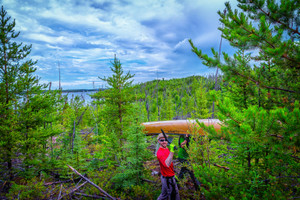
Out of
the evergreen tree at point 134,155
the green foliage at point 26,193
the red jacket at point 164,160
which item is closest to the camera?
the red jacket at point 164,160

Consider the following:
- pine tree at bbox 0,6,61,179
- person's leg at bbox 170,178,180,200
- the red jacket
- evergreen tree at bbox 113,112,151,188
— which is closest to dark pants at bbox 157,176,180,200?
person's leg at bbox 170,178,180,200

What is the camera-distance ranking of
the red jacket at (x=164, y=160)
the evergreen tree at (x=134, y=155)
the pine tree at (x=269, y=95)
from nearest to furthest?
the pine tree at (x=269, y=95)
the red jacket at (x=164, y=160)
the evergreen tree at (x=134, y=155)

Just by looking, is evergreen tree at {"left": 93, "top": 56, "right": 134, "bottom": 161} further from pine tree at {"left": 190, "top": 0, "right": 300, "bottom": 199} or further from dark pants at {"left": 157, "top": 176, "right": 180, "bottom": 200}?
pine tree at {"left": 190, "top": 0, "right": 300, "bottom": 199}

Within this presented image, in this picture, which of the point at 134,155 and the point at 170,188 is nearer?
the point at 170,188

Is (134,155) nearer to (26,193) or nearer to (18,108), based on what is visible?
(26,193)

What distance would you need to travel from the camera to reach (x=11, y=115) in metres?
6.53

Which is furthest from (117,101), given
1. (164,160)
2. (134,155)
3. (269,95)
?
(269,95)

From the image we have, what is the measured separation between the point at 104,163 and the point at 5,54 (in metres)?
7.41

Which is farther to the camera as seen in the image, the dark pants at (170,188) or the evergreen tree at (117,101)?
the evergreen tree at (117,101)

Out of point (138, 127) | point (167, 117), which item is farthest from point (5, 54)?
point (167, 117)

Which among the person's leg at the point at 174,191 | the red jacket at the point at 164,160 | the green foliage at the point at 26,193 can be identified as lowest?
the green foliage at the point at 26,193

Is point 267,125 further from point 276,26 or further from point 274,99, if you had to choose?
point 276,26

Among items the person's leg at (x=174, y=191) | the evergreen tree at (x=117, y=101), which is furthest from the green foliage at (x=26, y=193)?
the person's leg at (x=174, y=191)

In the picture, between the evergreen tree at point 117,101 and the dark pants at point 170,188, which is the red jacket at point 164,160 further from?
the evergreen tree at point 117,101
